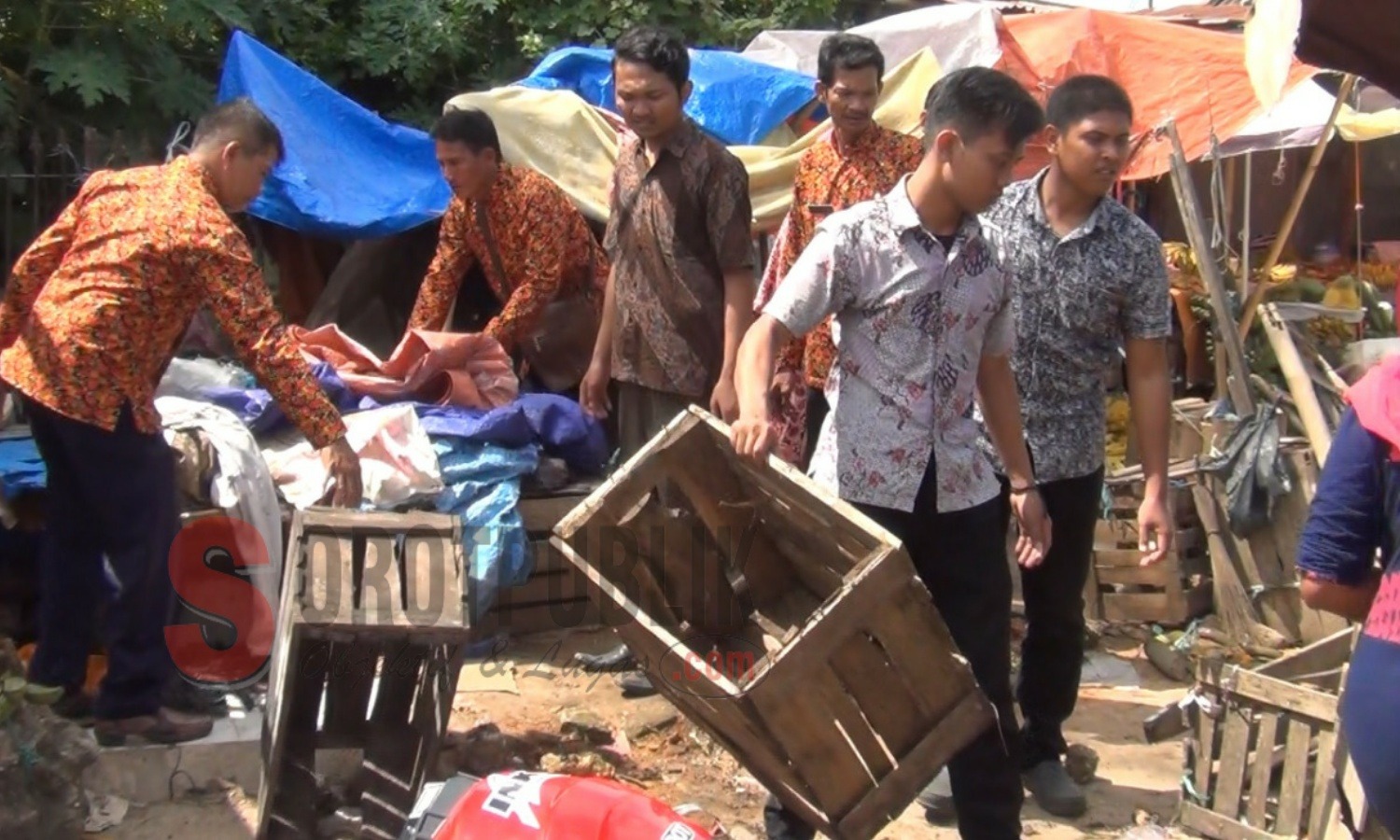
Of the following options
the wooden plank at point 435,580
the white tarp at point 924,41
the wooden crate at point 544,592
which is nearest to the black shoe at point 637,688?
the wooden crate at point 544,592

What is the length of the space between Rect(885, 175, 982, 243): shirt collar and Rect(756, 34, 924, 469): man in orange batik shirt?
4.66ft

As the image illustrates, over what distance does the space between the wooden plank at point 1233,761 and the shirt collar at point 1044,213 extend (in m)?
1.33

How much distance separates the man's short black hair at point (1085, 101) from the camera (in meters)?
3.76

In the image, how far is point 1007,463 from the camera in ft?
11.3

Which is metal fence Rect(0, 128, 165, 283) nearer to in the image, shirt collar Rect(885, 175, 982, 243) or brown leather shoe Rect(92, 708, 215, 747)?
brown leather shoe Rect(92, 708, 215, 747)

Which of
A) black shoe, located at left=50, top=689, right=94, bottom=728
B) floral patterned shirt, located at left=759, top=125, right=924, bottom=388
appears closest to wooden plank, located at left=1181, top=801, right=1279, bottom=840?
floral patterned shirt, located at left=759, top=125, right=924, bottom=388

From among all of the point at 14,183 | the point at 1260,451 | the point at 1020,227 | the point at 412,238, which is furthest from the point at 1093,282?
the point at 14,183

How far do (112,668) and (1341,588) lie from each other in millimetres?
3164

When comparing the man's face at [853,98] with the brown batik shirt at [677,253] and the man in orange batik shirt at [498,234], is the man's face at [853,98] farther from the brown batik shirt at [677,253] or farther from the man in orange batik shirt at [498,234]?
the man in orange batik shirt at [498,234]

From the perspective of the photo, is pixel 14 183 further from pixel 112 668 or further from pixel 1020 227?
pixel 1020 227

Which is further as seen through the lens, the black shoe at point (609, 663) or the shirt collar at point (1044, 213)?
the black shoe at point (609, 663)

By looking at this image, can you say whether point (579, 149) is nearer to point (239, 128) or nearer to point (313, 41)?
→ point (313, 41)

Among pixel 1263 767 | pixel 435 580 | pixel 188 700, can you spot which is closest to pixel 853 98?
pixel 435 580

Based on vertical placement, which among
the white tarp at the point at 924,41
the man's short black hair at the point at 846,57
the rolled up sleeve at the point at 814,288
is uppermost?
the white tarp at the point at 924,41
